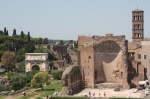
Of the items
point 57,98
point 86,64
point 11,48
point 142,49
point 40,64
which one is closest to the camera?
point 57,98

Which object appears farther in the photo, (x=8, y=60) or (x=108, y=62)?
(x=8, y=60)

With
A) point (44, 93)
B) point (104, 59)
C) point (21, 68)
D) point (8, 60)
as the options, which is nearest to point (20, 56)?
point (8, 60)

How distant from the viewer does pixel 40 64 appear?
7894 cm

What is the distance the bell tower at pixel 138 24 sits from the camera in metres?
73.4

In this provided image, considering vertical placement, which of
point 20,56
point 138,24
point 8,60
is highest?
point 138,24

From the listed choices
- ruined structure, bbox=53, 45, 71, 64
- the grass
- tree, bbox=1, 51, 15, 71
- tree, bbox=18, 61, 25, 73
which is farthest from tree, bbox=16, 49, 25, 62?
the grass

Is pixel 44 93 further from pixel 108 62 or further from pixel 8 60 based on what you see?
pixel 8 60

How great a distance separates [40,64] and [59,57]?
841 inches

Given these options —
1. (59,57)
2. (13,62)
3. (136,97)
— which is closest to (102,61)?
(136,97)

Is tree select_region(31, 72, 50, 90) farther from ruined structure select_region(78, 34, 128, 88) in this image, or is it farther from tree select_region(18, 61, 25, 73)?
tree select_region(18, 61, 25, 73)

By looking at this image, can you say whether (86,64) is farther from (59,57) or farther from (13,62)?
(59,57)

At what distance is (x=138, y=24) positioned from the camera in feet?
242

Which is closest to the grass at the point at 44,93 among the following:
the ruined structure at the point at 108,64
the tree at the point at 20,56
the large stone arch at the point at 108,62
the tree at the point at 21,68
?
the ruined structure at the point at 108,64

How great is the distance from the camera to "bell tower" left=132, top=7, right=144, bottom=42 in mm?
73438
